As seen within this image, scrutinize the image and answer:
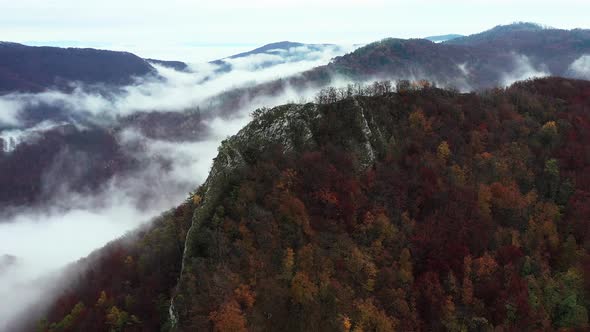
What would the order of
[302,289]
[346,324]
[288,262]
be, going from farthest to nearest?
[288,262]
[302,289]
[346,324]

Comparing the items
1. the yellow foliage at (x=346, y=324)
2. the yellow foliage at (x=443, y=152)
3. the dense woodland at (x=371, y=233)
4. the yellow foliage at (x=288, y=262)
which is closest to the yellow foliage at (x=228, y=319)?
the dense woodland at (x=371, y=233)

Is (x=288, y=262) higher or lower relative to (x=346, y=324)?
higher

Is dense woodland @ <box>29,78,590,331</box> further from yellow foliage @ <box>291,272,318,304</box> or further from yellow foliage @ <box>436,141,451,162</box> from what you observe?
yellow foliage @ <box>436,141,451,162</box>

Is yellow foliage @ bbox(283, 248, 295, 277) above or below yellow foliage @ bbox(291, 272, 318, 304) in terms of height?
above

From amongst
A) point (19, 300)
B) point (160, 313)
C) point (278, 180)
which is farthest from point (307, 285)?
point (19, 300)

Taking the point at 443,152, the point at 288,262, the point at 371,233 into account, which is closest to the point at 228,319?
the point at 288,262

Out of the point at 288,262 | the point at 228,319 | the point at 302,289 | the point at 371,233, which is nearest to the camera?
the point at 228,319

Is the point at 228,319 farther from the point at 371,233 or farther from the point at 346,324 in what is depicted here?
the point at 371,233

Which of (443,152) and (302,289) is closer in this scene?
(302,289)

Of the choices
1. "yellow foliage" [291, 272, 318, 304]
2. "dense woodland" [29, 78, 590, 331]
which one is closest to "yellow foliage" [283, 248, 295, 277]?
"dense woodland" [29, 78, 590, 331]
